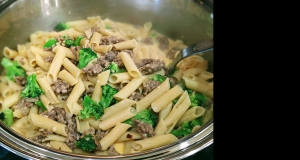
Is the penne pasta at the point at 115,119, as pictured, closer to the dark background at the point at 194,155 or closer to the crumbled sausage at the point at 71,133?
the crumbled sausage at the point at 71,133

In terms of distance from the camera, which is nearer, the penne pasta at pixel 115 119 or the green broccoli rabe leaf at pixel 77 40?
the penne pasta at pixel 115 119

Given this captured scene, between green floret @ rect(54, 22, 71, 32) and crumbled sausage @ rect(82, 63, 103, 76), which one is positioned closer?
crumbled sausage @ rect(82, 63, 103, 76)

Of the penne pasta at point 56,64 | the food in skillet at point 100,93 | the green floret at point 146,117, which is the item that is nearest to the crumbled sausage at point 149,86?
the food in skillet at point 100,93

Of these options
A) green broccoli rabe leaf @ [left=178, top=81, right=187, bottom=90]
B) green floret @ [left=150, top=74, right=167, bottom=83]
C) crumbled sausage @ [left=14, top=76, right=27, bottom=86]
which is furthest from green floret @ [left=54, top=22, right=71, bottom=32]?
green broccoli rabe leaf @ [left=178, top=81, right=187, bottom=90]

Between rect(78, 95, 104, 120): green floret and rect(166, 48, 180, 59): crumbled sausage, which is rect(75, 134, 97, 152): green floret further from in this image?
rect(166, 48, 180, 59): crumbled sausage

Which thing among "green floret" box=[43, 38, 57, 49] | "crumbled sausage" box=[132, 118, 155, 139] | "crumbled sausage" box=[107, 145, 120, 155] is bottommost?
"crumbled sausage" box=[107, 145, 120, 155]
